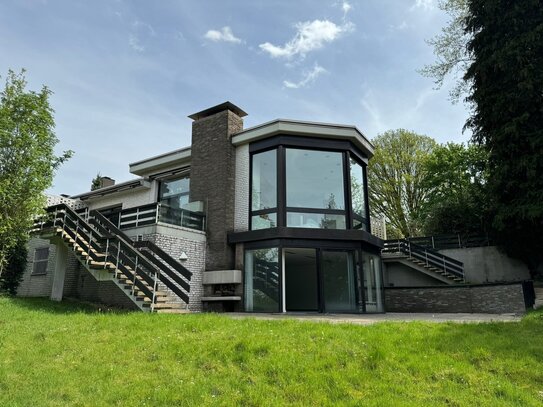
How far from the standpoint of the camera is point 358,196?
15.7m

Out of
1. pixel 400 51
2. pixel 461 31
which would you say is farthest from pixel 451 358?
pixel 461 31

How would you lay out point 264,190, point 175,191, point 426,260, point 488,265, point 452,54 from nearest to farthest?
point 264,190
point 175,191
point 488,265
point 452,54
point 426,260

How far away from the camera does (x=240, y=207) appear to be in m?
15.1

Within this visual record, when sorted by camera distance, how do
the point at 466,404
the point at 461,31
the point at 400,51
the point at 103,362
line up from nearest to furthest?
the point at 466,404, the point at 103,362, the point at 400,51, the point at 461,31

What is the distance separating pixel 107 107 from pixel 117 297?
6.54 m

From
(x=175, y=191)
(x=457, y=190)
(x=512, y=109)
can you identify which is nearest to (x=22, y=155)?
(x=175, y=191)

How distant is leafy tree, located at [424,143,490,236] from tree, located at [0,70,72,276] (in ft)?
65.1

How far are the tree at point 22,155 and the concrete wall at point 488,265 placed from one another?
66.4ft

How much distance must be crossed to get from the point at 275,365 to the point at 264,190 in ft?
31.7

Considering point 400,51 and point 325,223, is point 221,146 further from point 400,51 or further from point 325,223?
point 400,51

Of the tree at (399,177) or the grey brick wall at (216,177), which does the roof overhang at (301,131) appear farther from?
the tree at (399,177)

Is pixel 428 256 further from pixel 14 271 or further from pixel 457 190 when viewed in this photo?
pixel 14 271

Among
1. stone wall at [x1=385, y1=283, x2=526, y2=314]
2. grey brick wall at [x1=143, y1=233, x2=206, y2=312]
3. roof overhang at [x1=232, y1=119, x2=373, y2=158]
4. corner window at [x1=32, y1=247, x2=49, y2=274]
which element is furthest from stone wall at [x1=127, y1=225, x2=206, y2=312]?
stone wall at [x1=385, y1=283, x2=526, y2=314]

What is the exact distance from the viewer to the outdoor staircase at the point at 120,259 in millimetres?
10998
